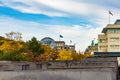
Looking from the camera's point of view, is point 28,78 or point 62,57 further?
point 62,57

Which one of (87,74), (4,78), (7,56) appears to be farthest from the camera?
(7,56)

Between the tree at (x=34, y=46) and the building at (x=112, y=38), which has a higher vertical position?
the building at (x=112, y=38)

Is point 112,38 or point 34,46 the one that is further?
point 112,38

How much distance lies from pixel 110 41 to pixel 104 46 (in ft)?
16.7

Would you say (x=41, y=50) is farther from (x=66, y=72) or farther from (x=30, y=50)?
(x=66, y=72)

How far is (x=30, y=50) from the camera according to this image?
91.9 metres

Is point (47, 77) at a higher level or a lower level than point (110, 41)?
lower

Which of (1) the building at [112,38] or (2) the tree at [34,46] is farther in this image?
(1) the building at [112,38]

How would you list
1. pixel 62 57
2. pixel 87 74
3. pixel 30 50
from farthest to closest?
1. pixel 62 57
2. pixel 30 50
3. pixel 87 74

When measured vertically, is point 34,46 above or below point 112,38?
below

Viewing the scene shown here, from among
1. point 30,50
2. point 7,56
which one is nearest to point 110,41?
point 30,50

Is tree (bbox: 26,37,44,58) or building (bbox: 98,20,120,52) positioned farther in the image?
building (bbox: 98,20,120,52)

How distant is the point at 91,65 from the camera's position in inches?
1047

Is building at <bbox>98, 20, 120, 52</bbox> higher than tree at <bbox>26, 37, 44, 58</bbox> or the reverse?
higher
